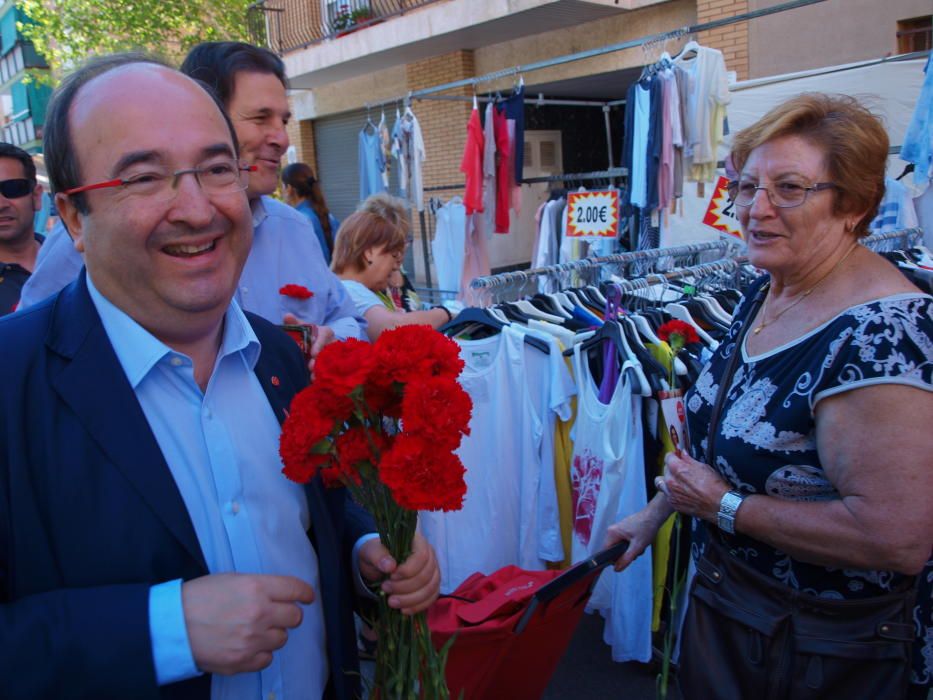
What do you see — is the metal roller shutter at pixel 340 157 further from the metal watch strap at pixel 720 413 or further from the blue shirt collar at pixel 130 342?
the blue shirt collar at pixel 130 342

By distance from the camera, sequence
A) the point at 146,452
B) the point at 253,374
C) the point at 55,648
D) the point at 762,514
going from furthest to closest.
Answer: the point at 762,514 → the point at 253,374 → the point at 146,452 → the point at 55,648

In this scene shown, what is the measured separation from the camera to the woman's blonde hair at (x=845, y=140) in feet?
5.56

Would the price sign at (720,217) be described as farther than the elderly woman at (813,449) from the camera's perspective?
Yes

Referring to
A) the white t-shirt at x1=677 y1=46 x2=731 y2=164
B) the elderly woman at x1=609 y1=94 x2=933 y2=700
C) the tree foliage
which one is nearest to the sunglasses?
the elderly woman at x1=609 y1=94 x2=933 y2=700

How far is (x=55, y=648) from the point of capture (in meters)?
0.94

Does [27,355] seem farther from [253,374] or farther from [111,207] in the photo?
[253,374]

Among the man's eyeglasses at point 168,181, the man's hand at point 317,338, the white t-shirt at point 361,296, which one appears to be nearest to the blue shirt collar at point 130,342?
the man's eyeglasses at point 168,181

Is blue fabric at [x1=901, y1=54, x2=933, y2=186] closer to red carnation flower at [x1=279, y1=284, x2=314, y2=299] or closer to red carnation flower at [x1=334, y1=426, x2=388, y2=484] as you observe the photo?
red carnation flower at [x1=279, y1=284, x2=314, y2=299]

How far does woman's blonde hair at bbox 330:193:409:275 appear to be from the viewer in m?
3.80

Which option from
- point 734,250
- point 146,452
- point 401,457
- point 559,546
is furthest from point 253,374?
point 734,250

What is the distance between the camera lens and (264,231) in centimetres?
239

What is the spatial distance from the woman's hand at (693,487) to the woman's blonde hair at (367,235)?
7.73ft

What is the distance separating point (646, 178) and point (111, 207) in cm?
562

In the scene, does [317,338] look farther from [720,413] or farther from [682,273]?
[682,273]
